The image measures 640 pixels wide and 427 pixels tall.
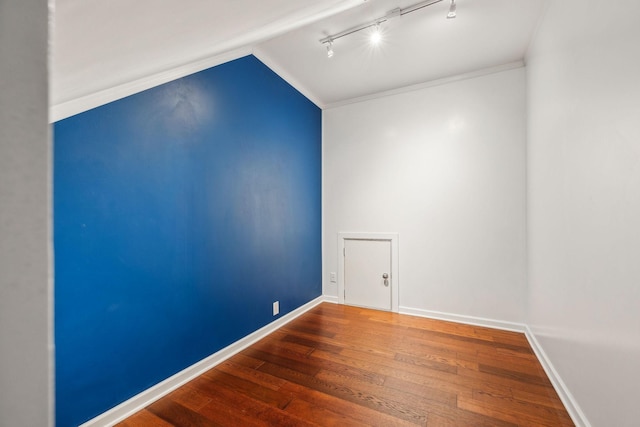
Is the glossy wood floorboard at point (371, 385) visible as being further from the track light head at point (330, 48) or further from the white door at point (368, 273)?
the track light head at point (330, 48)

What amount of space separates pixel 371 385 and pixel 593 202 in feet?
5.36

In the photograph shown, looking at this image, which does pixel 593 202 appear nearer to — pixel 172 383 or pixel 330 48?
pixel 330 48

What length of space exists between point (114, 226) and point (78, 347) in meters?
0.62

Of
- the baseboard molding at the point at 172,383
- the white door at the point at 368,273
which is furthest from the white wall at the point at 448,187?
the baseboard molding at the point at 172,383

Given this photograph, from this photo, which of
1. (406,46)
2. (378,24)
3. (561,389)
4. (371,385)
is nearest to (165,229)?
(371,385)

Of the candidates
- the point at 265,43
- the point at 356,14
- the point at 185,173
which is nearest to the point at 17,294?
the point at 185,173

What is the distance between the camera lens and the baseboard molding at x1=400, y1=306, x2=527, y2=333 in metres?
2.59

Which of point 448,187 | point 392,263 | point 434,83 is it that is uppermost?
point 434,83

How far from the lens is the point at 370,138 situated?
3332mm

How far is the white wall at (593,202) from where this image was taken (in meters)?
1.01

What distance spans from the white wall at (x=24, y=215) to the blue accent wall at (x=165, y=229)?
1.44 m

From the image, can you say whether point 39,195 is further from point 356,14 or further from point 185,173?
point 356,14

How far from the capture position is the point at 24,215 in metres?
0.19

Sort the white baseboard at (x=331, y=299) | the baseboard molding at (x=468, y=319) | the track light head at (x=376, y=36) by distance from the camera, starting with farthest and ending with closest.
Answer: the white baseboard at (x=331, y=299), the baseboard molding at (x=468, y=319), the track light head at (x=376, y=36)
